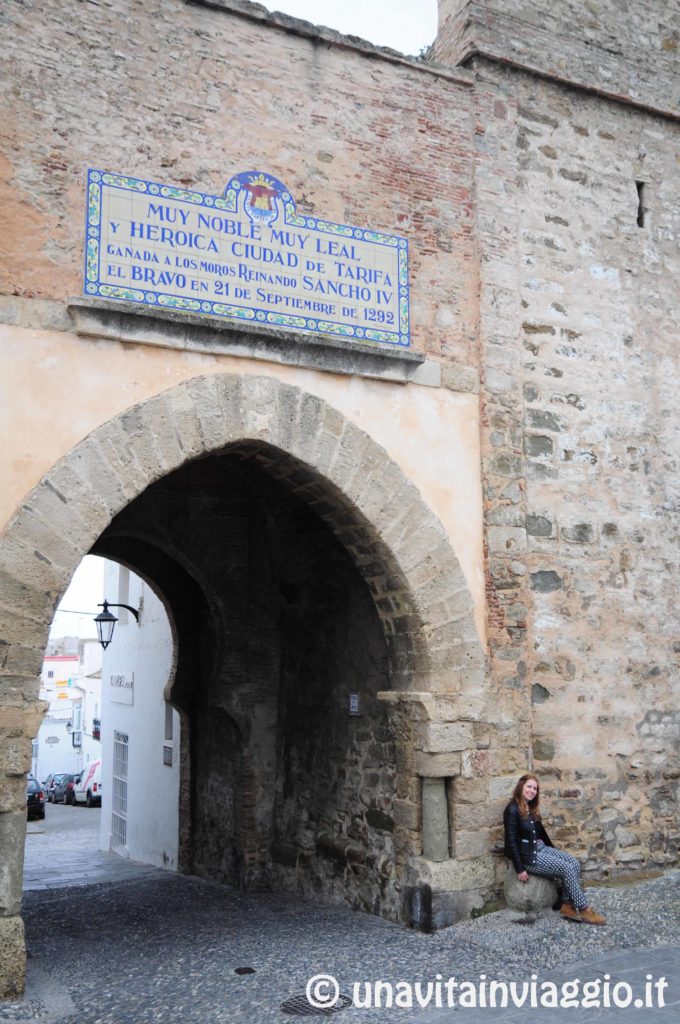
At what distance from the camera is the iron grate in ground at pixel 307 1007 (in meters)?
4.49

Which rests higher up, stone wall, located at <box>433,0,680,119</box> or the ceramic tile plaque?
stone wall, located at <box>433,0,680,119</box>

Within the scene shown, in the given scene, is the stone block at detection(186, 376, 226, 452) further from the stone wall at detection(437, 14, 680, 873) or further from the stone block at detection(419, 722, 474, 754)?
the stone block at detection(419, 722, 474, 754)

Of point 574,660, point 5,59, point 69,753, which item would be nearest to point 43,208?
point 5,59

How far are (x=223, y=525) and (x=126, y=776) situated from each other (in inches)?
216

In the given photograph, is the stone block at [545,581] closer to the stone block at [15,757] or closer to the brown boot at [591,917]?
the brown boot at [591,917]

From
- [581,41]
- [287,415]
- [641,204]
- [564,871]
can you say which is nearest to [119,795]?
[564,871]

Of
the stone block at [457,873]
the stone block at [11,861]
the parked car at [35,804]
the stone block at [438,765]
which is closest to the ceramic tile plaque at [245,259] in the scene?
the stone block at [438,765]

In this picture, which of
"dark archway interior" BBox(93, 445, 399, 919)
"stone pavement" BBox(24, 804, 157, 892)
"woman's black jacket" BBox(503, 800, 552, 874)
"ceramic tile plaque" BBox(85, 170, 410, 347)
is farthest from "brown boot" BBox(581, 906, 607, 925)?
"stone pavement" BBox(24, 804, 157, 892)

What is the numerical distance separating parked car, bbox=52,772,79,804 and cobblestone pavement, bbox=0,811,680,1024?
21.9 m

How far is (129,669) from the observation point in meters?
12.8

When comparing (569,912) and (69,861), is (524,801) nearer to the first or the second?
(569,912)

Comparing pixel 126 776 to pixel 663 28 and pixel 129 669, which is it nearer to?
pixel 129 669

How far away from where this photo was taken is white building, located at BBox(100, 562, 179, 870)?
10.7 m

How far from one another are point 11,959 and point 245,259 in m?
3.91
